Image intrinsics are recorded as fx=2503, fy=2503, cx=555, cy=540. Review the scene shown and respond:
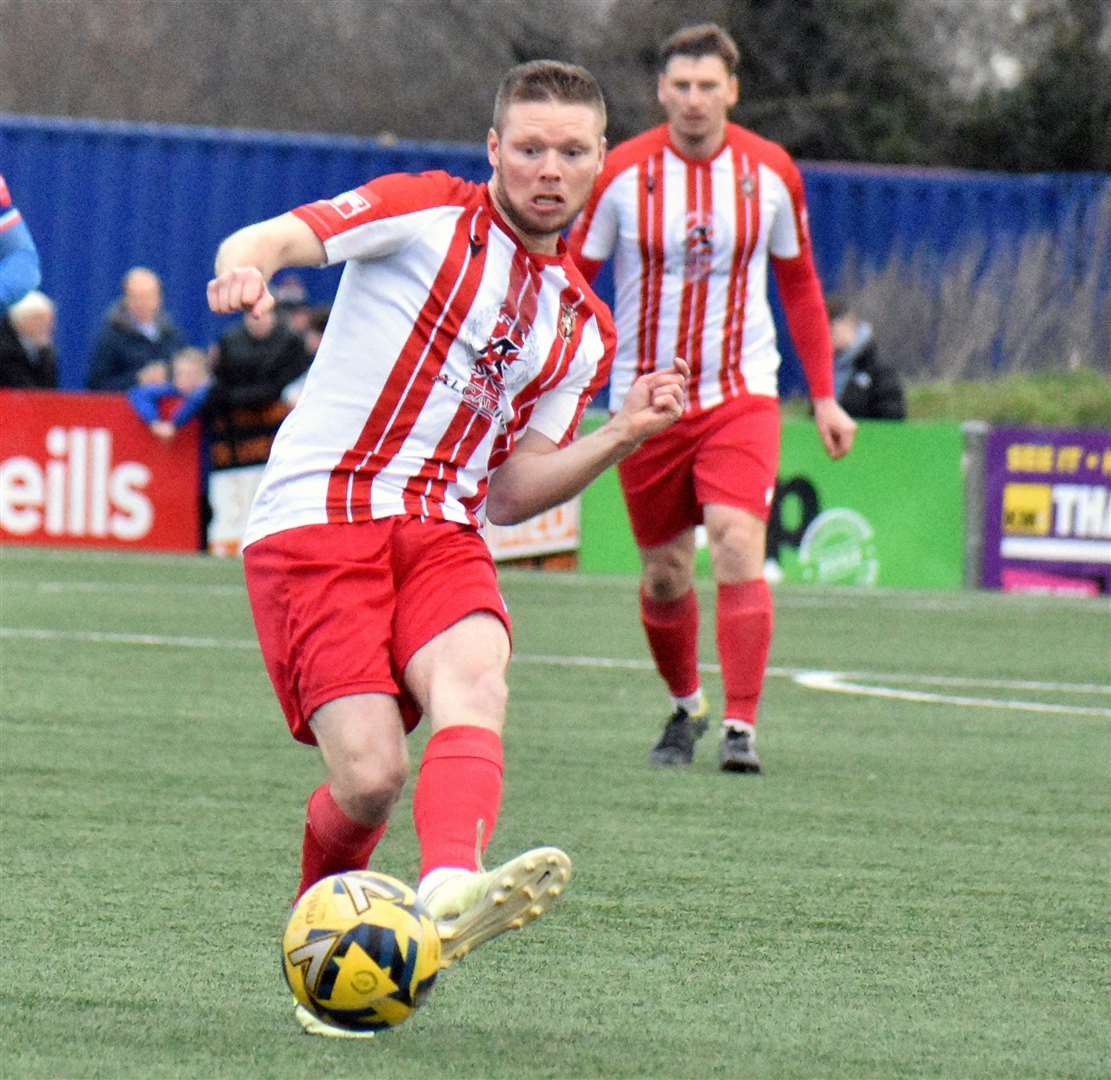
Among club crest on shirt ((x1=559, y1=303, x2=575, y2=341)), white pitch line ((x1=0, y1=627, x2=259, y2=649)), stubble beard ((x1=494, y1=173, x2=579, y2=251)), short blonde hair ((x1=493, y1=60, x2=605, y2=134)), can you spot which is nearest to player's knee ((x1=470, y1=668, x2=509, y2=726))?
club crest on shirt ((x1=559, y1=303, x2=575, y2=341))

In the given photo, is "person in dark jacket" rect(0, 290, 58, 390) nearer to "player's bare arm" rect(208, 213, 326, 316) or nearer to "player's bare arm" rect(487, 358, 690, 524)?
"player's bare arm" rect(487, 358, 690, 524)

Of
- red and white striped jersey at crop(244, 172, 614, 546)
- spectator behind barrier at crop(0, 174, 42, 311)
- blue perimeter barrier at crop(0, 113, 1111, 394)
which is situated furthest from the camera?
blue perimeter barrier at crop(0, 113, 1111, 394)

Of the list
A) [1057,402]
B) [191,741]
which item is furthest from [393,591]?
[1057,402]

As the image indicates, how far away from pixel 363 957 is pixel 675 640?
414 centimetres

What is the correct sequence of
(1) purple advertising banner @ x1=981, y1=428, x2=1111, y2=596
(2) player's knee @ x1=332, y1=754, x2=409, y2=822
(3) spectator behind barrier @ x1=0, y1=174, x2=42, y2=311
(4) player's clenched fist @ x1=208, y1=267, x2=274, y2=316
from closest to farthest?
1. (4) player's clenched fist @ x1=208, y1=267, x2=274, y2=316
2. (2) player's knee @ x1=332, y1=754, x2=409, y2=822
3. (3) spectator behind barrier @ x1=0, y1=174, x2=42, y2=311
4. (1) purple advertising banner @ x1=981, y1=428, x2=1111, y2=596

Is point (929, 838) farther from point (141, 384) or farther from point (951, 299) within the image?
point (951, 299)

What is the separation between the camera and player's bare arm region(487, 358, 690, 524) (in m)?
4.41

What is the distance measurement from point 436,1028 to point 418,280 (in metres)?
1.34

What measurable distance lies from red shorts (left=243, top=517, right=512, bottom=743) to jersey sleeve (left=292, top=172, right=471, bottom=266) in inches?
19.4

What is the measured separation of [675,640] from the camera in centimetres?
793

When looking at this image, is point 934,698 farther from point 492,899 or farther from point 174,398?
point 174,398

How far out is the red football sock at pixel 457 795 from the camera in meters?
4.04

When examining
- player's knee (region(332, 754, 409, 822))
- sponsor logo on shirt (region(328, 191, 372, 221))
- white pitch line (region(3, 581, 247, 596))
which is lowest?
white pitch line (region(3, 581, 247, 596))

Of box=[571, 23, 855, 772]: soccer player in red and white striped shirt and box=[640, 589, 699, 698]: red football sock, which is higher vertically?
box=[571, 23, 855, 772]: soccer player in red and white striped shirt
